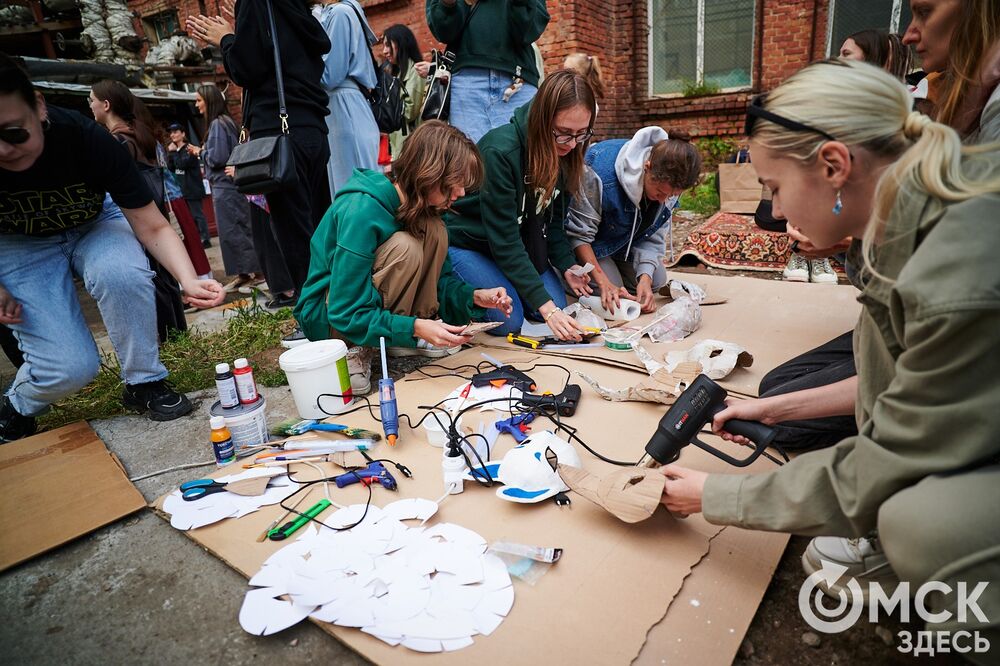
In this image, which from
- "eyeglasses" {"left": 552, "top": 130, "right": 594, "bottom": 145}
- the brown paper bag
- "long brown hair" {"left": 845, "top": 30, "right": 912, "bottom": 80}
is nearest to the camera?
"eyeglasses" {"left": 552, "top": 130, "right": 594, "bottom": 145}

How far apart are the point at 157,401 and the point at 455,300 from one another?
4.30 feet

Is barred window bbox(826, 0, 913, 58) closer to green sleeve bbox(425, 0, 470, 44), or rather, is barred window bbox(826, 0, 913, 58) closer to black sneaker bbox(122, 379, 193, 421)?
green sleeve bbox(425, 0, 470, 44)

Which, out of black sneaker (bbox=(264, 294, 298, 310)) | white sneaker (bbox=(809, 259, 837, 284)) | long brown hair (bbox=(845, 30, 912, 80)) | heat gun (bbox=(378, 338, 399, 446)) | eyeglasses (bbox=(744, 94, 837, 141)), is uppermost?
long brown hair (bbox=(845, 30, 912, 80))

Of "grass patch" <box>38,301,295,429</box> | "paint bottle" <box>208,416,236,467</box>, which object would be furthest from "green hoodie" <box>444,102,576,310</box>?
"paint bottle" <box>208,416,236,467</box>

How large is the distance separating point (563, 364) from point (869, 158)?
1509 mm

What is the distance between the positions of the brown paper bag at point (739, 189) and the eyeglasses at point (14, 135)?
4984 mm

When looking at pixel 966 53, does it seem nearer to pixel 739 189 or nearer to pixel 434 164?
pixel 434 164

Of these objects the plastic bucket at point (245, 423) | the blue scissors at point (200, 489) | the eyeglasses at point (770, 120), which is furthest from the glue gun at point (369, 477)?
the eyeglasses at point (770, 120)

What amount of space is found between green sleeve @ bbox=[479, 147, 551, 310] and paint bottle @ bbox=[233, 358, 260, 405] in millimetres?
1260

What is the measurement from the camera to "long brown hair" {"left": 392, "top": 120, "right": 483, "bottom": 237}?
2.08 metres

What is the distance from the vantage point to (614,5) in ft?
21.4

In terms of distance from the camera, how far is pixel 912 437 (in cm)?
→ 82

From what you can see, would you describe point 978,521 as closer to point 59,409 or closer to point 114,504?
point 114,504

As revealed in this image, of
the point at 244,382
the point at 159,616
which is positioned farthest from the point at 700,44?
the point at 159,616
